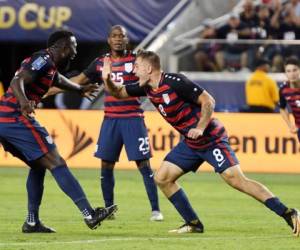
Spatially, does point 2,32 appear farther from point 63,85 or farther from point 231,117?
point 63,85

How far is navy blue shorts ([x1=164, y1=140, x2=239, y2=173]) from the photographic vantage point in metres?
11.3

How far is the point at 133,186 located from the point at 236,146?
3403 mm

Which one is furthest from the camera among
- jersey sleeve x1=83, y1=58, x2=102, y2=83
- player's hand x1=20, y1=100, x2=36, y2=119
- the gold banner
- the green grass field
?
the gold banner

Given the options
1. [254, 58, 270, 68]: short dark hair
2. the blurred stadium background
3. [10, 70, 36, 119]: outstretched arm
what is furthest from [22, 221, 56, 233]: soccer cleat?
[254, 58, 270, 68]: short dark hair

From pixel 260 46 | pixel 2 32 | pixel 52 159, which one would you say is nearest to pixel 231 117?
pixel 260 46

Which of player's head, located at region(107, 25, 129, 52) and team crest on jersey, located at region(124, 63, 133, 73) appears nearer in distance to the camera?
player's head, located at region(107, 25, 129, 52)

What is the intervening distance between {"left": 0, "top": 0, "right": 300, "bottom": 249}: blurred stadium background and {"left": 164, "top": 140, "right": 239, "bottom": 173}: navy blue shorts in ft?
25.2

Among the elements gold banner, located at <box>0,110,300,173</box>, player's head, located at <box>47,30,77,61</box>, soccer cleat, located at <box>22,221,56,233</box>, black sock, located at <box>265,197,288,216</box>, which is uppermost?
player's head, located at <box>47,30,77,61</box>

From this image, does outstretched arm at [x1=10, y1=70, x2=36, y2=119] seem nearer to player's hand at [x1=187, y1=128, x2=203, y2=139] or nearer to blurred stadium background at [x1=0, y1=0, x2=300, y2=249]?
player's hand at [x1=187, y1=128, x2=203, y2=139]

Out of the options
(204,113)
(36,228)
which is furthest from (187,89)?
(36,228)

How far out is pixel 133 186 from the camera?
18219mm

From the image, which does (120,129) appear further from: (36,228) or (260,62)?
(260,62)

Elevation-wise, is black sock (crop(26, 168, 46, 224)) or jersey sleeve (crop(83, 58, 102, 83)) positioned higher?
jersey sleeve (crop(83, 58, 102, 83))

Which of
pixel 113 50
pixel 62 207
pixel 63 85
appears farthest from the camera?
pixel 62 207
